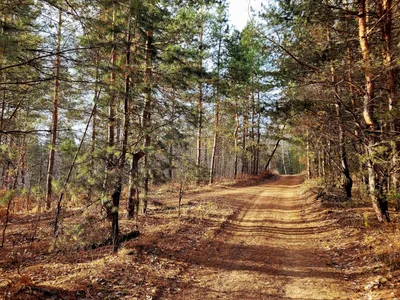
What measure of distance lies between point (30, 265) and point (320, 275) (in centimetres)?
752

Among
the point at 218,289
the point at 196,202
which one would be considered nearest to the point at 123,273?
the point at 218,289

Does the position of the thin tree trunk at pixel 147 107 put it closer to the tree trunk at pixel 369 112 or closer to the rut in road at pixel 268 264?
the rut in road at pixel 268 264

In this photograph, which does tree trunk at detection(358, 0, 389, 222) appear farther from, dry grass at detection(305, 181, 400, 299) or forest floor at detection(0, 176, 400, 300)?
forest floor at detection(0, 176, 400, 300)

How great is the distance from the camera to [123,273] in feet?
19.2

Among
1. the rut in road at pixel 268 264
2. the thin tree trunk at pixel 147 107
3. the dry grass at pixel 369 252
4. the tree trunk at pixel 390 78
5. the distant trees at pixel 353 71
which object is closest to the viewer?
the dry grass at pixel 369 252

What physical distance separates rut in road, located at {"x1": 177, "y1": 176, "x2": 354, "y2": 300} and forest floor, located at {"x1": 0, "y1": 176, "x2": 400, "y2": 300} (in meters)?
0.02

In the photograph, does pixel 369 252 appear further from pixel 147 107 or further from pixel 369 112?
pixel 147 107

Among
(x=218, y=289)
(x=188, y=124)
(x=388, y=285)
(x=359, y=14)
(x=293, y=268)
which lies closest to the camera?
(x=388, y=285)

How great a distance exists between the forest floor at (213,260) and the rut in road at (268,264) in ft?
0.07

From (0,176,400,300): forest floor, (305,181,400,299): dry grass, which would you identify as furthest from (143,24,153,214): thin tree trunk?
(305,181,400,299): dry grass

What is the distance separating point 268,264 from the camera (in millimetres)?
6777

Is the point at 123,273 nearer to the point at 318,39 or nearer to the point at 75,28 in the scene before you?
the point at 75,28

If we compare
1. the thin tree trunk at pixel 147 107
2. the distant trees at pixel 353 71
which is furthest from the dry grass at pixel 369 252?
the thin tree trunk at pixel 147 107

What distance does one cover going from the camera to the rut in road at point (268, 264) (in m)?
5.29
